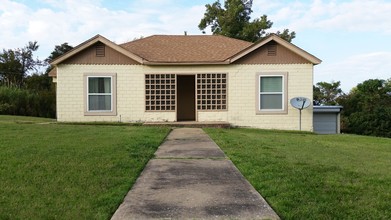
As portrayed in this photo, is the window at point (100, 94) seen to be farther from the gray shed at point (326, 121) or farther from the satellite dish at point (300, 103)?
the gray shed at point (326, 121)

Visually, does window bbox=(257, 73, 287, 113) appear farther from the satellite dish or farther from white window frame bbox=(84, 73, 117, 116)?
white window frame bbox=(84, 73, 117, 116)

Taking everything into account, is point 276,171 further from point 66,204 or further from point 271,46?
point 271,46

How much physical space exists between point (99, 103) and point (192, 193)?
1243cm

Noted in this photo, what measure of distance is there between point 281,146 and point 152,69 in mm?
8386

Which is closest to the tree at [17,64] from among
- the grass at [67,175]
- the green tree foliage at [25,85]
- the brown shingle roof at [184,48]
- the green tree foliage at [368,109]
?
the green tree foliage at [25,85]

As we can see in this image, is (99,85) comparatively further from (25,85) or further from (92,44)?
(25,85)

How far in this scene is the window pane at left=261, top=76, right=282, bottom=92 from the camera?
54.5ft

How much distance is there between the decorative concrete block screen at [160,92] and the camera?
16.7m

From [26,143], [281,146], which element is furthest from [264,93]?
[26,143]

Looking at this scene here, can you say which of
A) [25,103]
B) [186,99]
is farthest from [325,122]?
[25,103]

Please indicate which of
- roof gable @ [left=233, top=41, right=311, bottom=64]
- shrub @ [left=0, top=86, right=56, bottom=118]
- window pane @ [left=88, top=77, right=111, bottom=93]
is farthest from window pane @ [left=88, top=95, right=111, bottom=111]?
shrub @ [left=0, top=86, right=56, bottom=118]

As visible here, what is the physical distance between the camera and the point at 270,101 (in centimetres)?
1667

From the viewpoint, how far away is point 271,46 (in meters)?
16.6

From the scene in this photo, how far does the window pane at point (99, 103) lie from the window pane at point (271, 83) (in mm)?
6694
